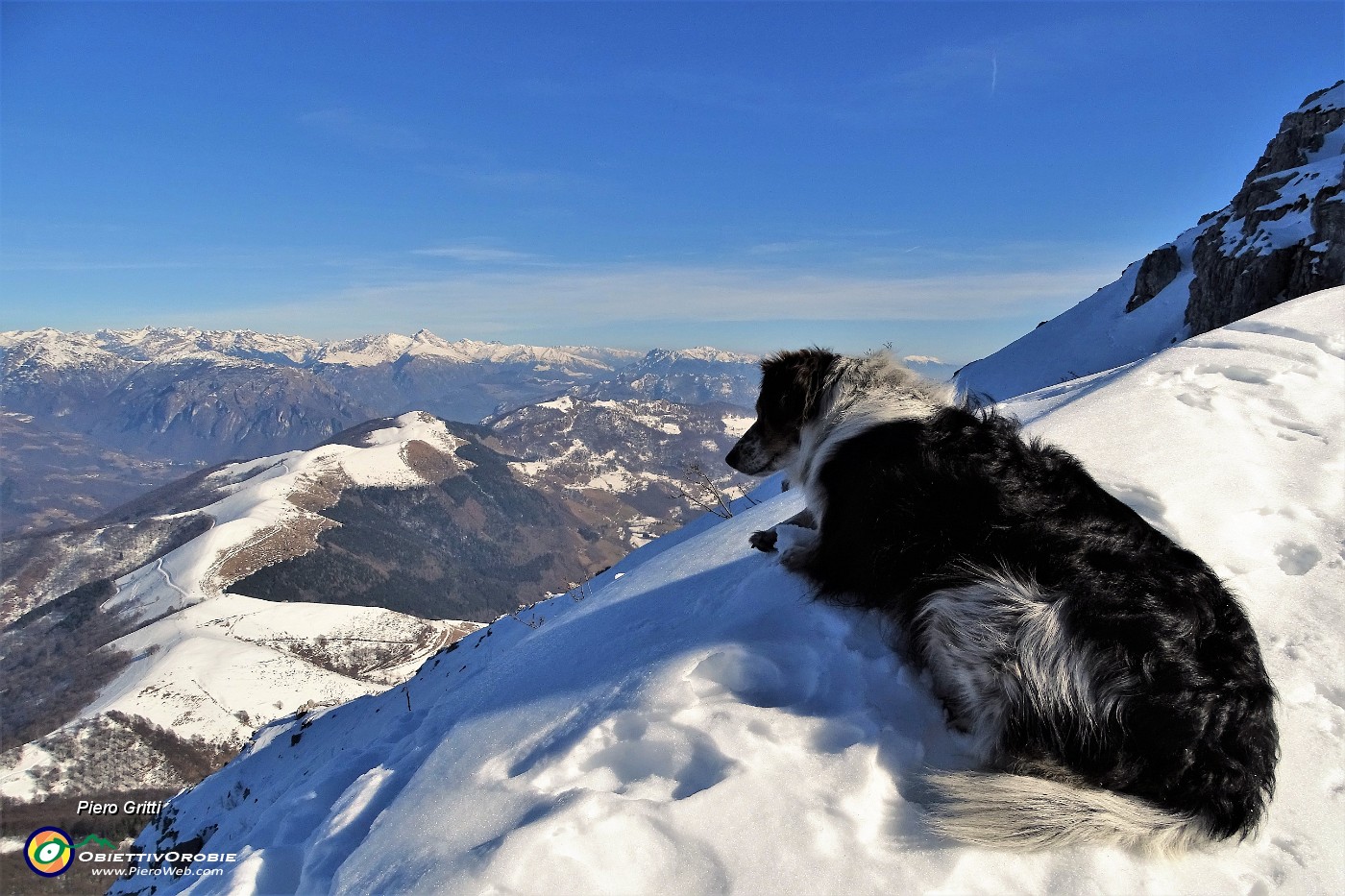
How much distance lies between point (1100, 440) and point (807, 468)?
10.0 feet

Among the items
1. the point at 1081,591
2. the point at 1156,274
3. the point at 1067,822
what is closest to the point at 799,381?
the point at 1081,591

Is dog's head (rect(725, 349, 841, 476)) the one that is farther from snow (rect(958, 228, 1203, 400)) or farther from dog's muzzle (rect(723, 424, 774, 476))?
snow (rect(958, 228, 1203, 400))

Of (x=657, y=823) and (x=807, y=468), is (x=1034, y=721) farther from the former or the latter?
(x=807, y=468)

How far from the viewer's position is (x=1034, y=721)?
10.2 ft

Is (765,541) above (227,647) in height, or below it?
above

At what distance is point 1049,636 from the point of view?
317cm

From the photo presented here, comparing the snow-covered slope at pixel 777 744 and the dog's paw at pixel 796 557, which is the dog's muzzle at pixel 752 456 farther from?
the dog's paw at pixel 796 557

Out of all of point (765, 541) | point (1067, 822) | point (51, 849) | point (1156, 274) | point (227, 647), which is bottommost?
point (227, 647)

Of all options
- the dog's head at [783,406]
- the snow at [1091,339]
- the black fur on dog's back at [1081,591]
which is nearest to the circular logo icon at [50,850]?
the dog's head at [783,406]

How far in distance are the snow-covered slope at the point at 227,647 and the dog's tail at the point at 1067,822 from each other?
91.2 metres

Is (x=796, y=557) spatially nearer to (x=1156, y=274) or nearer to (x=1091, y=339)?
(x=1091, y=339)

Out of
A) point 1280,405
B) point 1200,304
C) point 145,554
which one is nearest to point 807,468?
point 1280,405

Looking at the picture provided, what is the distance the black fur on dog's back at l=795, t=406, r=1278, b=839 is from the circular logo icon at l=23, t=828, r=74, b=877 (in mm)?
10363

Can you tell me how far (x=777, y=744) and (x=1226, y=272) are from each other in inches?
1253
